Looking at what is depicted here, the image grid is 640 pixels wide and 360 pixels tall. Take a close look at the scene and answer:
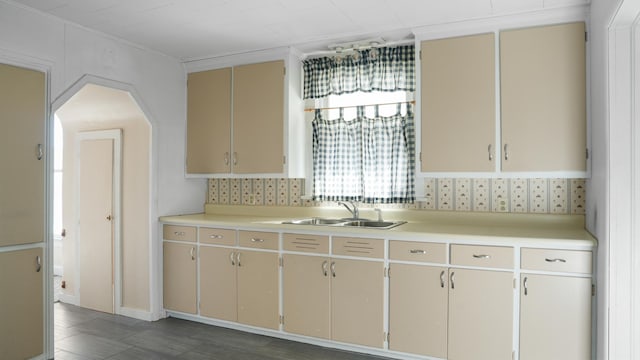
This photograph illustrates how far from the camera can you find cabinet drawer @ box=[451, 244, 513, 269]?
285 centimetres

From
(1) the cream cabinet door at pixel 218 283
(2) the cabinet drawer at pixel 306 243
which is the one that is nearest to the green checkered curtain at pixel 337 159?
(2) the cabinet drawer at pixel 306 243

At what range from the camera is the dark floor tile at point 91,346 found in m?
3.36

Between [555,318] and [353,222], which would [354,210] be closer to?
[353,222]

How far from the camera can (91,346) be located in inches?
137

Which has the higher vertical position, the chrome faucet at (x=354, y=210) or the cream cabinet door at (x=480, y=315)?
the chrome faucet at (x=354, y=210)

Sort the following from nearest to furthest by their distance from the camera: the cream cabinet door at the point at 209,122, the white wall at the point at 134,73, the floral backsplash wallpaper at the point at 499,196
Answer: the white wall at the point at 134,73 → the floral backsplash wallpaper at the point at 499,196 → the cream cabinet door at the point at 209,122

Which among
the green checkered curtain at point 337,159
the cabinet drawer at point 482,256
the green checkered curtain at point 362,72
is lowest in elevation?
the cabinet drawer at point 482,256

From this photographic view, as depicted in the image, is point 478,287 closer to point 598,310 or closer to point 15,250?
point 598,310

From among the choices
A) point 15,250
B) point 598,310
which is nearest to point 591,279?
point 598,310

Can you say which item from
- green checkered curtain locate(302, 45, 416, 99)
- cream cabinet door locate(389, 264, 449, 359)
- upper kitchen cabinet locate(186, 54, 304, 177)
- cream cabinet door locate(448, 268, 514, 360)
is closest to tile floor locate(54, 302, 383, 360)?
cream cabinet door locate(389, 264, 449, 359)

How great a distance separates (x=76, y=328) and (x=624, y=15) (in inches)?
176

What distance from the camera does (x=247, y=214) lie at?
449 centimetres

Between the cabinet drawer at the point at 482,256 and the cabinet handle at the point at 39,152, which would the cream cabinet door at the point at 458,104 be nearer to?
the cabinet drawer at the point at 482,256

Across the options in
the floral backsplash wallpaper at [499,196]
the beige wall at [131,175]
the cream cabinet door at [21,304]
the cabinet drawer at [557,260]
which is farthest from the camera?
the beige wall at [131,175]
